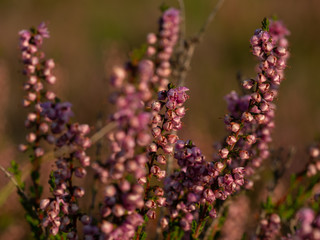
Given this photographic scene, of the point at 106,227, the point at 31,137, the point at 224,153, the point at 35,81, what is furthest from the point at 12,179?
the point at 224,153

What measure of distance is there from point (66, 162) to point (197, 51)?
11144mm

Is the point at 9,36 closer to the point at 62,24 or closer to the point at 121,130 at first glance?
the point at 62,24

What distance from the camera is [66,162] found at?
2260 mm

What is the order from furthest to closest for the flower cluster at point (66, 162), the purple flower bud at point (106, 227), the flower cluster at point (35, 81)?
the flower cluster at point (35, 81)
the flower cluster at point (66, 162)
the purple flower bud at point (106, 227)

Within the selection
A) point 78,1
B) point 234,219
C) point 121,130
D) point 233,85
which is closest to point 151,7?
point 78,1

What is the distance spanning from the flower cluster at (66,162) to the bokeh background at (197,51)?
230 inches

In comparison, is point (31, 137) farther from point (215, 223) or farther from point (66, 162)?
point (215, 223)

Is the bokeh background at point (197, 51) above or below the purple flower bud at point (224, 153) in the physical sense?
above

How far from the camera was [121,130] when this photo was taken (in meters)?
1.69

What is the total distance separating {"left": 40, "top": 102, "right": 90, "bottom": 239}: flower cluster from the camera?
86.4 inches

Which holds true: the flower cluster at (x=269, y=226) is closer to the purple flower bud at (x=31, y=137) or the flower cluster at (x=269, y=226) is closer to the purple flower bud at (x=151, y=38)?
the purple flower bud at (x=151, y=38)

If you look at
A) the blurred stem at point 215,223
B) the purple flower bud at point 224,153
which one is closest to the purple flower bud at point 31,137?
the purple flower bud at point 224,153

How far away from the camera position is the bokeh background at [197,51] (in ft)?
33.3

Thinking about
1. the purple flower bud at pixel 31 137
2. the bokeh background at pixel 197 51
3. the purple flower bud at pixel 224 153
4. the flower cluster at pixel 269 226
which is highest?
the bokeh background at pixel 197 51
